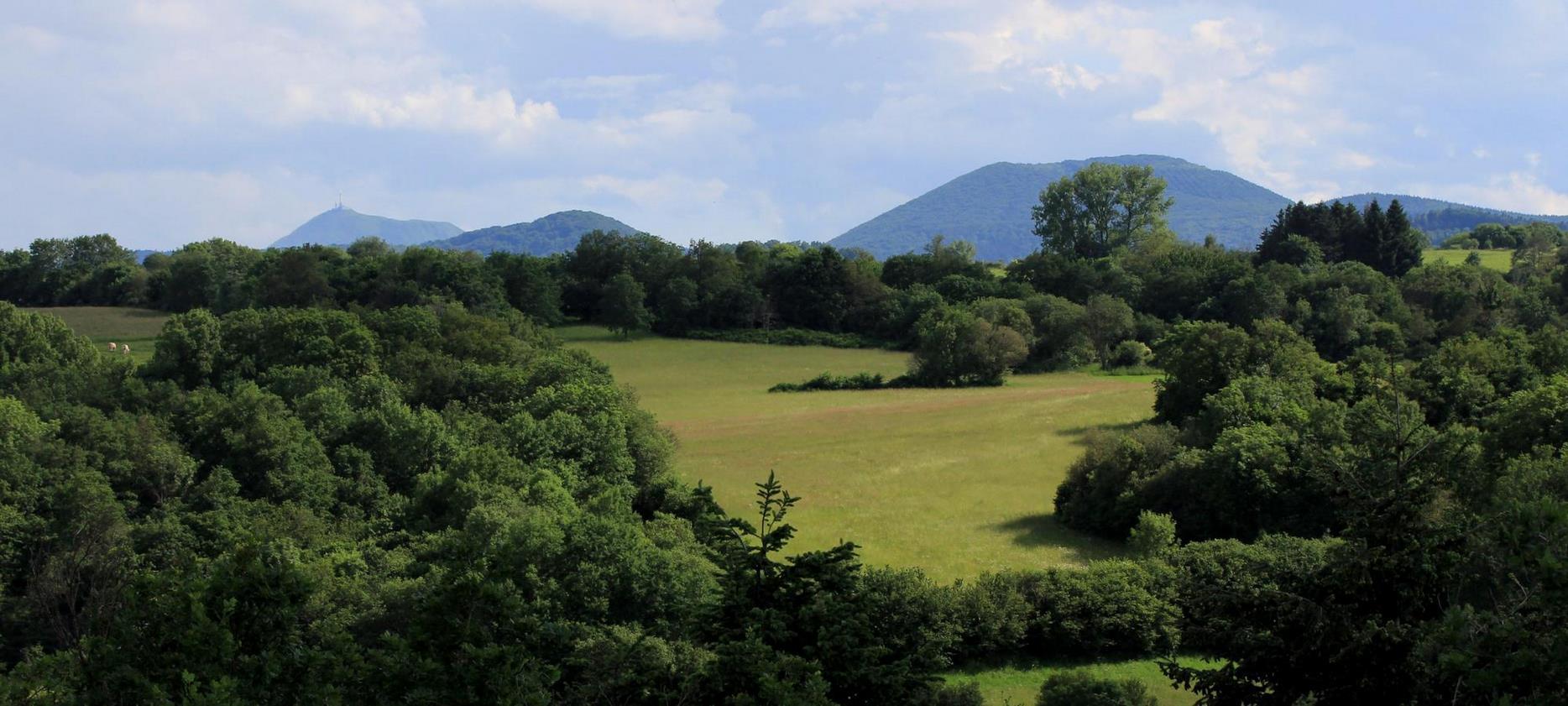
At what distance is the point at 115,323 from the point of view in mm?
69625

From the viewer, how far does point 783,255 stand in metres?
86.4

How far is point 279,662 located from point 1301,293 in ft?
203

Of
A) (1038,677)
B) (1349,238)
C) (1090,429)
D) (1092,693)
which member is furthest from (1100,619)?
(1349,238)

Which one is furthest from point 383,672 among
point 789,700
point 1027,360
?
point 1027,360

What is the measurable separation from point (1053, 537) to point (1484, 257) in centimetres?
7016

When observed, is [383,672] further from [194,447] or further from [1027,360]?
[1027,360]

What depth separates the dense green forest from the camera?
8.75 metres

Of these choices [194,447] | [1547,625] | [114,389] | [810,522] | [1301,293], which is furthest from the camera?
[1301,293]

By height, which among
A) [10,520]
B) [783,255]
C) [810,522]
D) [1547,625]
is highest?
[783,255]

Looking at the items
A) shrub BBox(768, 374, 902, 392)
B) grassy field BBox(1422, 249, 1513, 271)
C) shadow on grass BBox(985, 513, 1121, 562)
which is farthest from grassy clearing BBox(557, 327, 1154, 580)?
grassy field BBox(1422, 249, 1513, 271)

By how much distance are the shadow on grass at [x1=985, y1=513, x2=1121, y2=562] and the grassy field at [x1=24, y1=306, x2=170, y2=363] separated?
5115 cm

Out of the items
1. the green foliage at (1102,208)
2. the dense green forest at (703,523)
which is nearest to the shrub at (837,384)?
the dense green forest at (703,523)

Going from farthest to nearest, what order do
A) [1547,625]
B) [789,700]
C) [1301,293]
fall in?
[1301,293], [789,700], [1547,625]

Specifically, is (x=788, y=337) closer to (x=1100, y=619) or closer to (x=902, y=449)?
(x=902, y=449)
